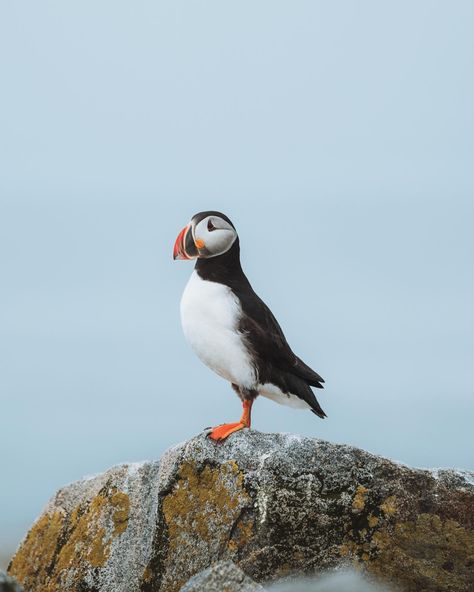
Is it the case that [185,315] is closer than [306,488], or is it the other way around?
[306,488]

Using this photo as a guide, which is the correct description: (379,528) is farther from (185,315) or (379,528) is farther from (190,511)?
(185,315)

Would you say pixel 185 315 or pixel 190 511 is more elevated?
pixel 185 315

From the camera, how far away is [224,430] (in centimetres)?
807

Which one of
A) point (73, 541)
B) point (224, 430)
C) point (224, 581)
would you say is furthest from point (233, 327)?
point (224, 581)

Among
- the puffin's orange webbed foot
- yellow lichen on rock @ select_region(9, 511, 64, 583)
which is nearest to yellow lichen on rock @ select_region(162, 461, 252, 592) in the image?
the puffin's orange webbed foot

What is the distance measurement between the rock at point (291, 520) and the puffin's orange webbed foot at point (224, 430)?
0.10 metres

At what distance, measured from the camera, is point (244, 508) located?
7.54 metres

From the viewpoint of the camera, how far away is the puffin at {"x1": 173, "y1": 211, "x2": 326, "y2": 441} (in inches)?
343

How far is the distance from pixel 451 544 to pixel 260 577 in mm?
1583

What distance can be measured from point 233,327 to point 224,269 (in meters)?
0.70

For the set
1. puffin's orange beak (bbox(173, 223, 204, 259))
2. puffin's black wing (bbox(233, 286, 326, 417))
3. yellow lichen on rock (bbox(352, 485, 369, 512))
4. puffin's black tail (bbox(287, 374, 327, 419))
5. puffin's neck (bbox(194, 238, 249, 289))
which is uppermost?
puffin's orange beak (bbox(173, 223, 204, 259))

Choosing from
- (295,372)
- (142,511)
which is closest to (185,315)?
(295,372)

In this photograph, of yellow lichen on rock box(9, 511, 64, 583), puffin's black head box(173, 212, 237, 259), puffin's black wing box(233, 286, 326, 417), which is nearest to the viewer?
yellow lichen on rock box(9, 511, 64, 583)

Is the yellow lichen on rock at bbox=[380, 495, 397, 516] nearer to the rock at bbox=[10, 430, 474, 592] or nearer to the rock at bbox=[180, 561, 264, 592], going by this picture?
the rock at bbox=[10, 430, 474, 592]
